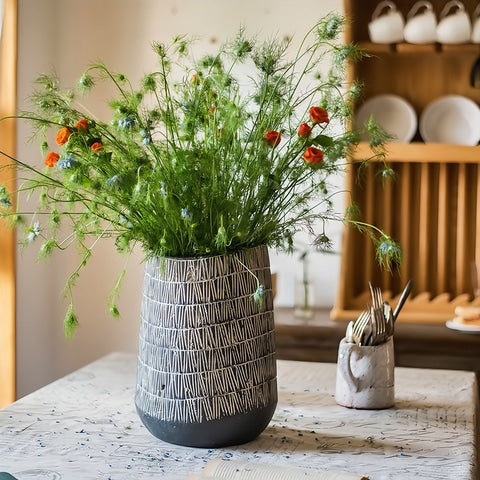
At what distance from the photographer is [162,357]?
1435mm

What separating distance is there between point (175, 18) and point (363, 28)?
713 mm

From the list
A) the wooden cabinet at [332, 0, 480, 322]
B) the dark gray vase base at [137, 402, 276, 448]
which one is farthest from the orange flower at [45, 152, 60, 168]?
the wooden cabinet at [332, 0, 480, 322]

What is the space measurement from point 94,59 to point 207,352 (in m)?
2.15

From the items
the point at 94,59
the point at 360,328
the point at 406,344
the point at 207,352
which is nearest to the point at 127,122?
the point at 207,352

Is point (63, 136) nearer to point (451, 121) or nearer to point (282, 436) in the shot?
point (282, 436)

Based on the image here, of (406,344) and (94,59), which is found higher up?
(94,59)

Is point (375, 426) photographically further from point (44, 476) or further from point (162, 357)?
point (44, 476)

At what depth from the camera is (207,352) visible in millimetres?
1402

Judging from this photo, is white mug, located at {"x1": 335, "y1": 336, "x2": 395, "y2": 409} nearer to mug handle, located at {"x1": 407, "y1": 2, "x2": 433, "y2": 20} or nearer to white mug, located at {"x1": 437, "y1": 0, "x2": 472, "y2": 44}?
white mug, located at {"x1": 437, "y1": 0, "x2": 472, "y2": 44}

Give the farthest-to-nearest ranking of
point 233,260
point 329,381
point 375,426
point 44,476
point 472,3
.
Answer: point 472,3 < point 329,381 < point 375,426 < point 233,260 < point 44,476

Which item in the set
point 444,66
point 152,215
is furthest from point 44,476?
point 444,66

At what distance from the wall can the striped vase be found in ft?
5.69

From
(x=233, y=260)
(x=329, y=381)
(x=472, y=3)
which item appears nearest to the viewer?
(x=233, y=260)

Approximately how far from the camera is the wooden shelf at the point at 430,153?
2.87 metres
